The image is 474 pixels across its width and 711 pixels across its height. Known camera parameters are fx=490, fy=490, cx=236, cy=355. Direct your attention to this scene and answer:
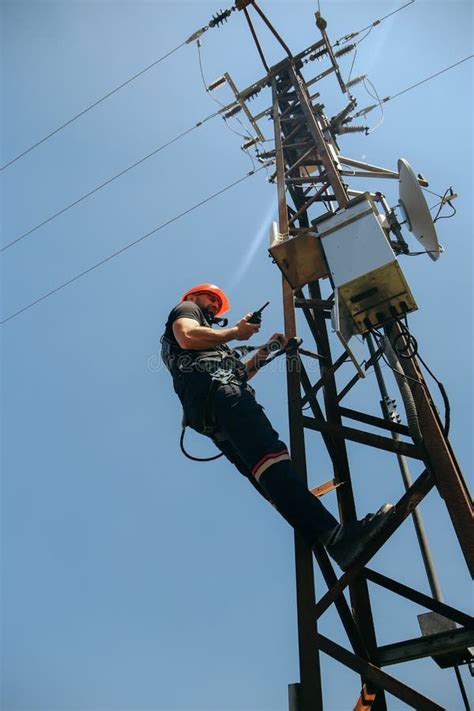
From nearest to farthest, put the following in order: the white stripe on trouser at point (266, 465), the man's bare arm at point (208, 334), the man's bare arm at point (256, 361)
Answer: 1. the white stripe on trouser at point (266, 465)
2. the man's bare arm at point (208, 334)
3. the man's bare arm at point (256, 361)

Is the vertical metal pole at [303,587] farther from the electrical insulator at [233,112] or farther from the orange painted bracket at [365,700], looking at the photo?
the electrical insulator at [233,112]

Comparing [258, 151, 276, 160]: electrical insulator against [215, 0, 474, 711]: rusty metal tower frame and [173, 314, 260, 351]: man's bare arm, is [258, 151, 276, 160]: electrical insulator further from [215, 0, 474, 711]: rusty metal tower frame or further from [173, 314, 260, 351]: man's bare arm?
[173, 314, 260, 351]: man's bare arm

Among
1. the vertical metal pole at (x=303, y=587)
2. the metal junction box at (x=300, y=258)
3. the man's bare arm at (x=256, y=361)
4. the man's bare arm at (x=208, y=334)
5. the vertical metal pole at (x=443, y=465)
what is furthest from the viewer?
the man's bare arm at (x=256, y=361)

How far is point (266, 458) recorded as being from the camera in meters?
3.10

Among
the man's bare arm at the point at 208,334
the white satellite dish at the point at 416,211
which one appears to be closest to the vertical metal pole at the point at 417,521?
the white satellite dish at the point at 416,211

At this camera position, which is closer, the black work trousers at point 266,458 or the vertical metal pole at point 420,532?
the black work trousers at point 266,458

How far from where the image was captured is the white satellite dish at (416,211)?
401 cm

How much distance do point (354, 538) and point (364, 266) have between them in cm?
174

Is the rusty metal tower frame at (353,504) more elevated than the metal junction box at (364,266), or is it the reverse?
the metal junction box at (364,266)

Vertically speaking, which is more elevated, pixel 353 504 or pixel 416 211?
pixel 416 211

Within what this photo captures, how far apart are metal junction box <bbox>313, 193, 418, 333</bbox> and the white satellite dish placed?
0.72 m

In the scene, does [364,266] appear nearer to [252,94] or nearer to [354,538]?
[354,538]

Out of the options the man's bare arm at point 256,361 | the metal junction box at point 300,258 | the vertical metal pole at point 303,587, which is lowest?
the vertical metal pole at point 303,587

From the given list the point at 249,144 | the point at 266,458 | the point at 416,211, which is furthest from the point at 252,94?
the point at 266,458
